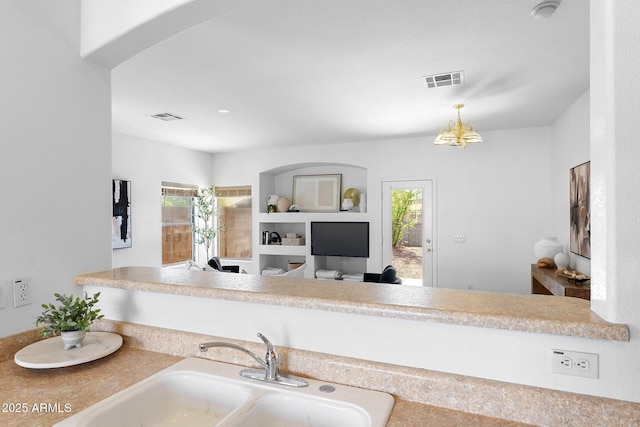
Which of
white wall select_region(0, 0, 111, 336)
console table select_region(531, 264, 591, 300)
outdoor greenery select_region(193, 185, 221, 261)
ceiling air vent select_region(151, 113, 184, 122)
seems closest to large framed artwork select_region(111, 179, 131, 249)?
ceiling air vent select_region(151, 113, 184, 122)

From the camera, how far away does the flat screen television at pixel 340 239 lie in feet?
19.4

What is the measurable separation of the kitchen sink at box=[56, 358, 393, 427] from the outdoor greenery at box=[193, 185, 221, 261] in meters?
5.39

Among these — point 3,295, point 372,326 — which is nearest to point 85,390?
point 3,295

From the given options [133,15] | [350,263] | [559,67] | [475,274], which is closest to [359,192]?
[350,263]

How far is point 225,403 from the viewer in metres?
1.21

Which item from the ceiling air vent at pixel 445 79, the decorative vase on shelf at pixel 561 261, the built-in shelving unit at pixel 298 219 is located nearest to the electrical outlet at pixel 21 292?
the ceiling air vent at pixel 445 79

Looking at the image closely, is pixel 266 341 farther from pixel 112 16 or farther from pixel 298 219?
pixel 298 219

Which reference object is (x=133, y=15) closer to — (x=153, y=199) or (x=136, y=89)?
(x=136, y=89)

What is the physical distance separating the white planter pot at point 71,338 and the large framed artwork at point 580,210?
3795 millimetres

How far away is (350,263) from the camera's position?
6402 mm

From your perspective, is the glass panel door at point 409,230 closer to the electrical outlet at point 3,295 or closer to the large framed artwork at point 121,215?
the large framed artwork at point 121,215

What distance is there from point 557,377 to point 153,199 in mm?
5677

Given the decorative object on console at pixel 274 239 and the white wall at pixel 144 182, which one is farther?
the decorative object on console at pixel 274 239

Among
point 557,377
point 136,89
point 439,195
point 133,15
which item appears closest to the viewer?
point 557,377
